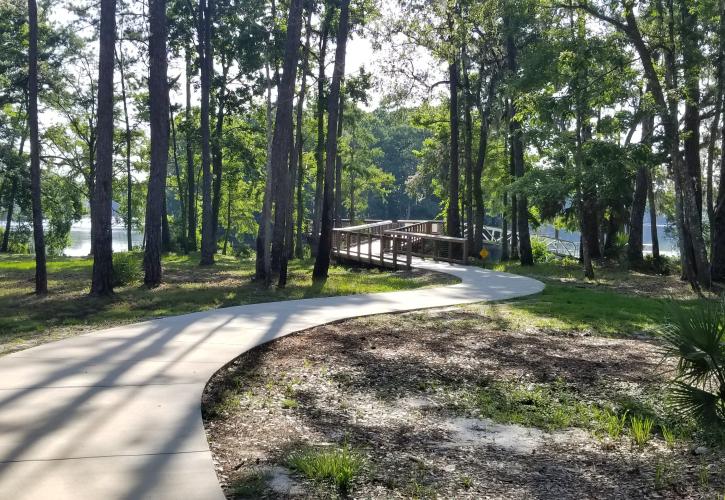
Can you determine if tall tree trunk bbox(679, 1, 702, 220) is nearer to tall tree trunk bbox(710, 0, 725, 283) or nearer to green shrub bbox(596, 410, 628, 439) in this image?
tall tree trunk bbox(710, 0, 725, 283)

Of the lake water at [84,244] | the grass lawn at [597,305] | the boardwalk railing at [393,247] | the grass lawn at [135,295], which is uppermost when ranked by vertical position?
the boardwalk railing at [393,247]

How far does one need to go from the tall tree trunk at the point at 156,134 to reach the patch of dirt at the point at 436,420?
875 cm

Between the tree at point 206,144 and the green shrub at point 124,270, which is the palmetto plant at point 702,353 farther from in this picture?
the tree at point 206,144

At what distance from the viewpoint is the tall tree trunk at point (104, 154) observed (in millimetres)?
14297

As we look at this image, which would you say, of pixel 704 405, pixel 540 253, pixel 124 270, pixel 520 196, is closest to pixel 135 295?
pixel 124 270

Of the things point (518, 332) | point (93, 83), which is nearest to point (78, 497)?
point (518, 332)

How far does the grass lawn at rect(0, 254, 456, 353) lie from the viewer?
10.6 metres

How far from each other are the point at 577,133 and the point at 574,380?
13.7 meters

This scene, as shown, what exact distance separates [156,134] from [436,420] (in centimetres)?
1355

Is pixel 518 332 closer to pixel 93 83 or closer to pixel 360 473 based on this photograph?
pixel 360 473

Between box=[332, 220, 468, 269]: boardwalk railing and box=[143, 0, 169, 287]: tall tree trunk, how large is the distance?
8.40 meters

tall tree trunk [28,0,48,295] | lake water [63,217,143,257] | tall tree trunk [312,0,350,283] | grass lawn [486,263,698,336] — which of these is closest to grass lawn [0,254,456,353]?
tall tree trunk [28,0,48,295]

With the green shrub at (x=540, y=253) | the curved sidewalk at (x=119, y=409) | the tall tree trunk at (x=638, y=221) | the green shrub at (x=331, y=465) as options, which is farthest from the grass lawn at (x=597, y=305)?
the green shrub at (x=540, y=253)

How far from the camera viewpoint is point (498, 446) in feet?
17.3
